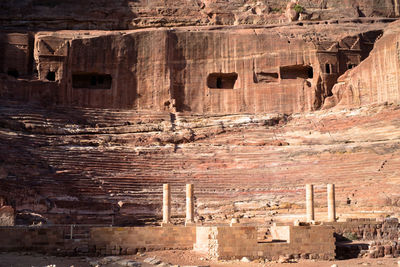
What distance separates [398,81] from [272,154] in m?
6.74

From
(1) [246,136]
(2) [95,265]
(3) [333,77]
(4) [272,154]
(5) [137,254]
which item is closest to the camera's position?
(2) [95,265]

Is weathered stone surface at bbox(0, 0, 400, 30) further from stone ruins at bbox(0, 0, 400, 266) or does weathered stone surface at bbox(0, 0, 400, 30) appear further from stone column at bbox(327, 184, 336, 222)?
stone column at bbox(327, 184, 336, 222)

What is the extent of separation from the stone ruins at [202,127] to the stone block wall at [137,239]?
0.12ft

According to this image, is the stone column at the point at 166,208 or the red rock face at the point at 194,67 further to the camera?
the red rock face at the point at 194,67

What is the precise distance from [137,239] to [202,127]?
1222 cm

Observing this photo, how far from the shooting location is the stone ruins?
17469mm

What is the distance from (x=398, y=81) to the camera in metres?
26.0

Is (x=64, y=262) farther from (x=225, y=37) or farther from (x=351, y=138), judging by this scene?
(x=225, y=37)

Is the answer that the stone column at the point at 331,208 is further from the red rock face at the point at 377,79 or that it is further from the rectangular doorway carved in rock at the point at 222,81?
the rectangular doorway carved in rock at the point at 222,81

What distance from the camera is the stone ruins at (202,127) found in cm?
1747

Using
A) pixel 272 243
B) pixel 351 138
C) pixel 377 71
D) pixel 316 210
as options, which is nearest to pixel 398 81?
pixel 377 71

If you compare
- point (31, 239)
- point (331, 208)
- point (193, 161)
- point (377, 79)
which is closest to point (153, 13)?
point (193, 161)

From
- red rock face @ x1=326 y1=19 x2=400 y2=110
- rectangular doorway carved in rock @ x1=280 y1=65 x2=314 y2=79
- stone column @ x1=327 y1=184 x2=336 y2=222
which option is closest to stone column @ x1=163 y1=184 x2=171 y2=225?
stone column @ x1=327 y1=184 x2=336 y2=222

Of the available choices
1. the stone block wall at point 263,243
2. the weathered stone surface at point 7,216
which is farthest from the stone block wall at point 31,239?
the stone block wall at point 263,243
